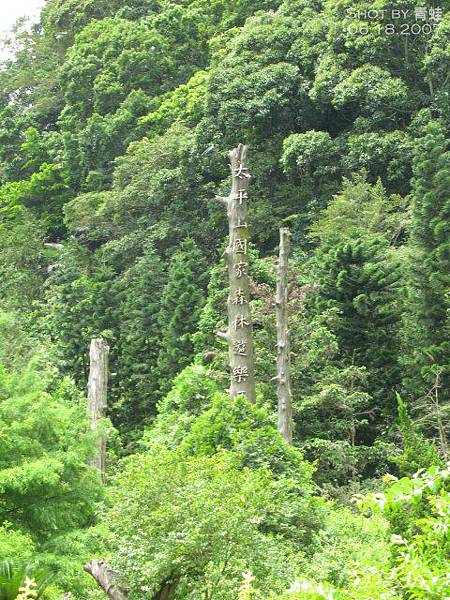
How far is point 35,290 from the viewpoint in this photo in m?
36.8

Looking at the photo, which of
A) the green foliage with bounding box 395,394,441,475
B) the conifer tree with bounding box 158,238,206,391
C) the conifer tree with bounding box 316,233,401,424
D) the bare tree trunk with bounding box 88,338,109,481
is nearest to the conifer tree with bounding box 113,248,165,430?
the conifer tree with bounding box 158,238,206,391

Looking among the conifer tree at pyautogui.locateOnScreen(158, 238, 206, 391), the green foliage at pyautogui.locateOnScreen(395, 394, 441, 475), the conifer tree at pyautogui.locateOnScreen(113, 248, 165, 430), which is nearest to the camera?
the green foliage at pyautogui.locateOnScreen(395, 394, 441, 475)

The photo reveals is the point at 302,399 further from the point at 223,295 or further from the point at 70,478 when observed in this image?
the point at 70,478

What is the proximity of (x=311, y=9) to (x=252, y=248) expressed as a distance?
1100cm

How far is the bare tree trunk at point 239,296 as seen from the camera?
15.5 meters

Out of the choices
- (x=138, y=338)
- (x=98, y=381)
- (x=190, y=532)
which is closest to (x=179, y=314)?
(x=138, y=338)

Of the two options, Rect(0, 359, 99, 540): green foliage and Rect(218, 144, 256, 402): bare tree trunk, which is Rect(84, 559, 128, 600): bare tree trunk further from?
Rect(218, 144, 256, 402): bare tree trunk

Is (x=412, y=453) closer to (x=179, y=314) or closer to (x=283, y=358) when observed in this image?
(x=283, y=358)
